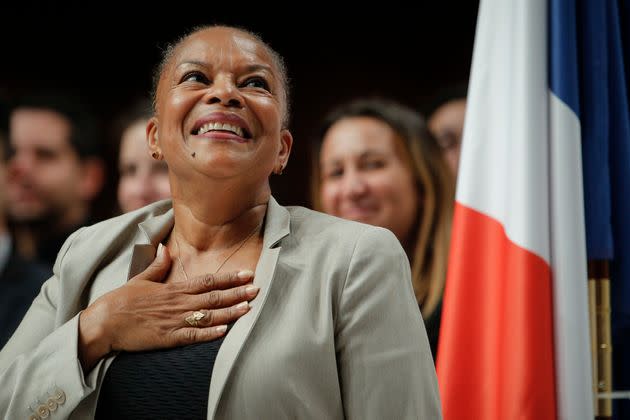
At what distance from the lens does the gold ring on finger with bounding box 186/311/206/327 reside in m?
1.07

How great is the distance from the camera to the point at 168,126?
3.96 ft

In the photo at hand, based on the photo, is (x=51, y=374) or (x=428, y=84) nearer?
(x=51, y=374)

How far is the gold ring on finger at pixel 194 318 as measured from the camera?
1.07 m

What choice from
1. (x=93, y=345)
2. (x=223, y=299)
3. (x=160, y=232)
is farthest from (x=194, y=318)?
(x=160, y=232)

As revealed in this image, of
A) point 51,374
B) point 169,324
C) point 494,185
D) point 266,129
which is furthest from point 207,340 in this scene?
point 494,185

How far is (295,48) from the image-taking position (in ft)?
7.75

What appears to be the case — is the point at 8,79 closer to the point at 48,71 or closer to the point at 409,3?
the point at 48,71

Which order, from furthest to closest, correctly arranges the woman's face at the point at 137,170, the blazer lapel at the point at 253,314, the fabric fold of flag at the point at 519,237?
the woman's face at the point at 137,170 → the fabric fold of flag at the point at 519,237 → the blazer lapel at the point at 253,314

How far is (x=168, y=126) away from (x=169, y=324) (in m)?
0.33

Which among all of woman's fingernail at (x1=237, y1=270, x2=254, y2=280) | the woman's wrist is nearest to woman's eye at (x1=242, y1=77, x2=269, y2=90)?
woman's fingernail at (x1=237, y1=270, x2=254, y2=280)

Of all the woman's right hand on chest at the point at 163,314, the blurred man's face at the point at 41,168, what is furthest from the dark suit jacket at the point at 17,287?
the woman's right hand on chest at the point at 163,314

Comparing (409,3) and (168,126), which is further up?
(409,3)

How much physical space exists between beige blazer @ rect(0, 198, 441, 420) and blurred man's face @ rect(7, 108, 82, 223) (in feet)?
3.89

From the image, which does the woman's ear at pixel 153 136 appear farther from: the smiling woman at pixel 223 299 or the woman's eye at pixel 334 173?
the woman's eye at pixel 334 173
